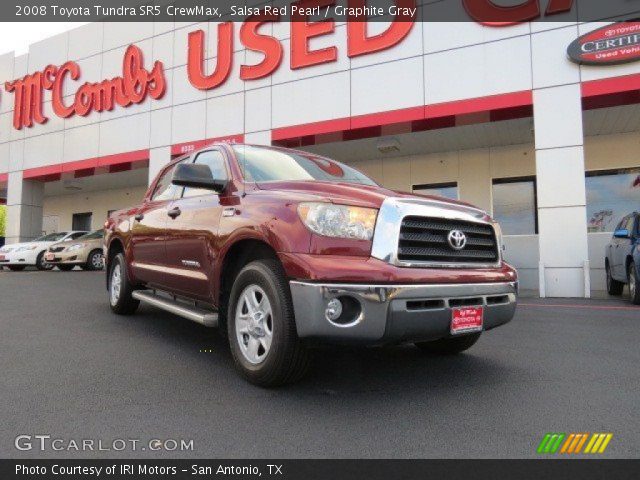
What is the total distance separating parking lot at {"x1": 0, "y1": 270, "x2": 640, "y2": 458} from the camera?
2295mm

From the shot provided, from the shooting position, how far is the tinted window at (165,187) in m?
4.71

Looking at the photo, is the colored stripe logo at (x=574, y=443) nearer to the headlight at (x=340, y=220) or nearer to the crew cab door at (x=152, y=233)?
the headlight at (x=340, y=220)

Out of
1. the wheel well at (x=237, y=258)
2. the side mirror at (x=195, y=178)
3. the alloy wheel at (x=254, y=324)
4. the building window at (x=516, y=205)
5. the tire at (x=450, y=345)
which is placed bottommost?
the tire at (x=450, y=345)

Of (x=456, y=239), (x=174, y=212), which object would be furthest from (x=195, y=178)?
(x=456, y=239)

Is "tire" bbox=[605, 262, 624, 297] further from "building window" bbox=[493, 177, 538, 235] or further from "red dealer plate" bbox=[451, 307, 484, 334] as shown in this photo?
"red dealer plate" bbox=[451, 307, 484, 334]

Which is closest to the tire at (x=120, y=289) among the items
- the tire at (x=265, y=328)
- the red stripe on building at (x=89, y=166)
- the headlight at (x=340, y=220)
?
the tire at (x=265, y=328)

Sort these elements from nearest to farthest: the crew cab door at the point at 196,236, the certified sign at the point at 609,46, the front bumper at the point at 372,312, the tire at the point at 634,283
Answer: the front bumper at the point at 372,312
the crew cab door at the point at 196,236
the tire at the point at 634,283
the certified sign at the point at 609,46

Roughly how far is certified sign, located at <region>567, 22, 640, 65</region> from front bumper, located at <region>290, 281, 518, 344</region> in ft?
28.0

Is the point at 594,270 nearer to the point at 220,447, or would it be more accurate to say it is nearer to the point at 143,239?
the point at 143,239

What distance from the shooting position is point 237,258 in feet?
11.3

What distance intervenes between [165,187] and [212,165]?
3.60ft

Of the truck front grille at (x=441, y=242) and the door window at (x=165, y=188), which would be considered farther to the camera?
the door window at (x=165, y=188)

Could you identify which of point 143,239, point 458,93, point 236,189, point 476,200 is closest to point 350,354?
point 236,189
